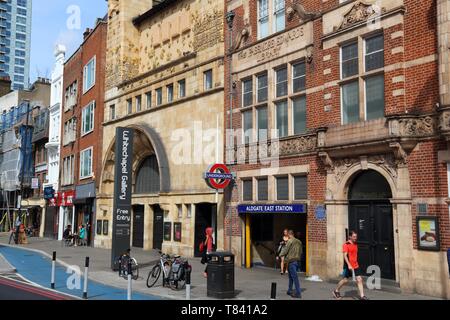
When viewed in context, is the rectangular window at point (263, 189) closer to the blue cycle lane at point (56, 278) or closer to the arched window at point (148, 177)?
the blue cycle lane at point (56, 278)

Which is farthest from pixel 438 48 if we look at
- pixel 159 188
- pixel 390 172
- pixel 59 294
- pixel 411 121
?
pixel 159 188

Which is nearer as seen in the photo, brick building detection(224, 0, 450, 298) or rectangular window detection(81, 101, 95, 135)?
brick building detection(224, 0, 450, 298)

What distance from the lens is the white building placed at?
147ft

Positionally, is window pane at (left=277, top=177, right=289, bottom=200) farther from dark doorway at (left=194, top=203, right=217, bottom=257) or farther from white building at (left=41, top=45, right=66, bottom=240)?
white building at (left=41, top=45, right=66, bottom=240)

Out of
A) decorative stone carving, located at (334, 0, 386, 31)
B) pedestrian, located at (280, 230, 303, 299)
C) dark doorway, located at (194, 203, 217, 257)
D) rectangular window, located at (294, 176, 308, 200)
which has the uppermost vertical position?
decorative stone carving, located at (334, 0, 386, 31)

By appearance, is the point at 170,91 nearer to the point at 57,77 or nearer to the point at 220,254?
the point at 220,254

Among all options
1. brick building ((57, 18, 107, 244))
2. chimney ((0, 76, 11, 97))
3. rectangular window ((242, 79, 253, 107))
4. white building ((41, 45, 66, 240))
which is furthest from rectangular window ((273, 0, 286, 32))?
chimney ((0, 76, 11, 97))

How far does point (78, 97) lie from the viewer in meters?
40.2

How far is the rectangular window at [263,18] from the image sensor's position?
2081cm

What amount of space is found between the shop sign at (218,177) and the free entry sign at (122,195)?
11.3 feet

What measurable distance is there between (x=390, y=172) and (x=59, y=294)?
1034 centimetres

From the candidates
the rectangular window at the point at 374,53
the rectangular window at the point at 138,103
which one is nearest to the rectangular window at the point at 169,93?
the rectangular window at the point at 138,103

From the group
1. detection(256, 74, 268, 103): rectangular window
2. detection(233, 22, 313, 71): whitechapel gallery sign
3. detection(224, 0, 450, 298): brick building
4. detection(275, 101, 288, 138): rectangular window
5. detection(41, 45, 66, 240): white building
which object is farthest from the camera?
detection(41, 45, 66, 240): white building

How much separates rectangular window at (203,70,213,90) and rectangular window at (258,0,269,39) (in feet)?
13.9
